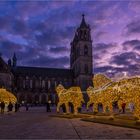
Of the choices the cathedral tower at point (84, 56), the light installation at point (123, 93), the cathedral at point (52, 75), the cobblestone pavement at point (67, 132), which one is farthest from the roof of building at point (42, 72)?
the cobblestone pavement at point (67, 132)

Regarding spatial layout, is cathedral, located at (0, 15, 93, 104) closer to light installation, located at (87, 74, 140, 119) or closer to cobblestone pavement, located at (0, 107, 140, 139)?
light installation, located at (87, 74, 140, 119)

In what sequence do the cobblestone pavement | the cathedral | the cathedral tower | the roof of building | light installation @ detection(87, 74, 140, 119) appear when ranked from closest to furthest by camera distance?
the cobblestone pavement < light installation @ detection(87, 74, 140, 119) < the cathedral tower < the cathedral < the roof of building

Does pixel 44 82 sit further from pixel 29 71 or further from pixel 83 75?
pixel 83 75

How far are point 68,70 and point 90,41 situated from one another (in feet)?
74.1

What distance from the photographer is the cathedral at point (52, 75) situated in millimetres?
107188

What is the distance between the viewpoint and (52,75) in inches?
4830

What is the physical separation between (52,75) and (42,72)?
15.9 ft

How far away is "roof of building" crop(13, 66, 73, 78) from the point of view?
120 meters

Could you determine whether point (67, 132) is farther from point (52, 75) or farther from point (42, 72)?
point (42, 72)

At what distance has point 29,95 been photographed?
4446 inches

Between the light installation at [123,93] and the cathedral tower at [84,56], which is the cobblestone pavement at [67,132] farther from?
the cathedral tower at [84,56]

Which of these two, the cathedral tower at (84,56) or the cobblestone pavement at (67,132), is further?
the cathedral tower at (84,56)

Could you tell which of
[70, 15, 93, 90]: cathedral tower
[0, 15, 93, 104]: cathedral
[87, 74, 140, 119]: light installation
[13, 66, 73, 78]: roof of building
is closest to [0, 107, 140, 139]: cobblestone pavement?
[87, 74, 140, 119]: light installation

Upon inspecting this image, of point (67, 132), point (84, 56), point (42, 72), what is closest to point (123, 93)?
point (67, 132)
